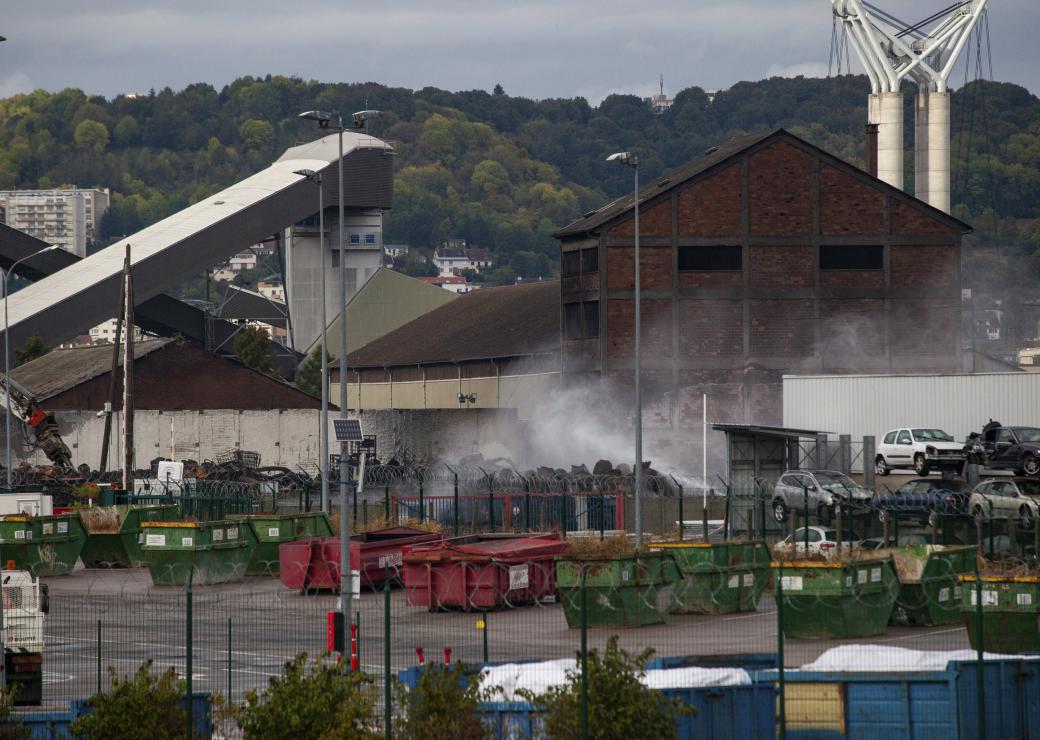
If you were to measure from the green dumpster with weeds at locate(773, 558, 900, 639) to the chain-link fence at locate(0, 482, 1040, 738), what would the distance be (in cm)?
3

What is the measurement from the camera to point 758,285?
6450cm

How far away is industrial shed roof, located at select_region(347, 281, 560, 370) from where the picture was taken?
2933 inches

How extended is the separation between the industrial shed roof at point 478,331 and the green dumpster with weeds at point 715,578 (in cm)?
4191

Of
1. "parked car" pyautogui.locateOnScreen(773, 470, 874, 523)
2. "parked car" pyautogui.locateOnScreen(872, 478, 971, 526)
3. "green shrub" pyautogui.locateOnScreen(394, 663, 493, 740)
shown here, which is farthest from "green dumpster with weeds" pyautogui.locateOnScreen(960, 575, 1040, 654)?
"parked car" pyautogui.locateOnScreen(773, 470, 874, 523)

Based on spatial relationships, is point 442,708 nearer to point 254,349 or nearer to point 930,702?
point 930,702

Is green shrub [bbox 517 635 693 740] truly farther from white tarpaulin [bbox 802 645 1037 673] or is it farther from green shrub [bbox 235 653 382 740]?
white tarpaulin [bbox 802 645 1037 673]

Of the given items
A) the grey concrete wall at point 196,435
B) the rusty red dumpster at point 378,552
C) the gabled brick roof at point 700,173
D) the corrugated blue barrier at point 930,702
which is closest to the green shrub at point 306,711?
the corrugated blue barrier at point 930,702

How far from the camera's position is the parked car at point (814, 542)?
3147cm

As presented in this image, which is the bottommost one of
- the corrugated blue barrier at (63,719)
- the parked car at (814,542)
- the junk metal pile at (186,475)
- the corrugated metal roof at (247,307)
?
the corrugated blue barrier at (63,719)

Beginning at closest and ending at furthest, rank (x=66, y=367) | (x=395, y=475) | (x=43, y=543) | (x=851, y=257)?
(x=43, y=543) → (x=395, y=475) → (x=851, y=257) → (x=66, y=367)

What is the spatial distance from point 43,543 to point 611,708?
24729 mm

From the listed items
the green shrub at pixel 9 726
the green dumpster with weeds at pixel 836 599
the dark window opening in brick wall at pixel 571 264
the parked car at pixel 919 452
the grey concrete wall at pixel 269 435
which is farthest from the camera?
the grey concrete wall at pixel 269 435

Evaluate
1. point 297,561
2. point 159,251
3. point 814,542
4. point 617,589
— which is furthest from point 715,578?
point 159,251

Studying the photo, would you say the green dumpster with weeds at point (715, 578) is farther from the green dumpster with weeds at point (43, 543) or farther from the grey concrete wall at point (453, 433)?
Result: the grey concrete wall at point (453, 433)
